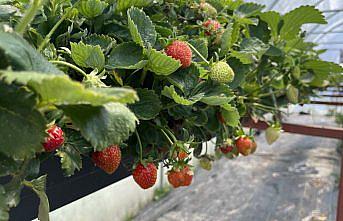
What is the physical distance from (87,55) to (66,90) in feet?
0.62

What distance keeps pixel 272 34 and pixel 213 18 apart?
266mm

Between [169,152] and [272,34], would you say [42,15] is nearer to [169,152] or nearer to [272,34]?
Result: [169,152]

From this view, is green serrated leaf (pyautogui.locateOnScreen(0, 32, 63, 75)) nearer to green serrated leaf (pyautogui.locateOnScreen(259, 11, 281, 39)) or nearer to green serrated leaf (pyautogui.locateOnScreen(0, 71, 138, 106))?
green serrated leaf (pyautogui.locateOnScreen(0, 71, 138, 106))

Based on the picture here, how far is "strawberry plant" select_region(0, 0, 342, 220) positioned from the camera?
222mm

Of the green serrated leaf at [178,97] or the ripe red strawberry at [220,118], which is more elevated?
the green serrated leaf at [178,97]

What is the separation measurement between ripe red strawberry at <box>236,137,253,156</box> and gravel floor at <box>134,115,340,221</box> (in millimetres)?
1508

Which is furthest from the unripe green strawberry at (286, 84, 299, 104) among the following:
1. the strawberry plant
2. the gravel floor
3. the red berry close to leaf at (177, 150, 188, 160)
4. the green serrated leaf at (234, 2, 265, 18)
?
the gravel floor

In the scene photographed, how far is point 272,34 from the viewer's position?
899 mm

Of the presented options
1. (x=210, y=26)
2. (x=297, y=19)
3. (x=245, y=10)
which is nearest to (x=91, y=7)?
(x=210, y=26)

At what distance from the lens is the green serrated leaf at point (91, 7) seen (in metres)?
0.44

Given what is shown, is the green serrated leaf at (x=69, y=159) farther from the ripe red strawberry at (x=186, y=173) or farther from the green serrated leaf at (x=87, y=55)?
the ripe red strawberry at (x=186, y=173)

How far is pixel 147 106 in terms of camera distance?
1.42ft

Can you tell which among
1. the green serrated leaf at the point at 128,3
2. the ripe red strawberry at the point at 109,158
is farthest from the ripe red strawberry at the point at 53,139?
the green serrated leaf at the point at 128,3

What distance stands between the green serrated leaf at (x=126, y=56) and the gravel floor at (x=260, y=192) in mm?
2011
